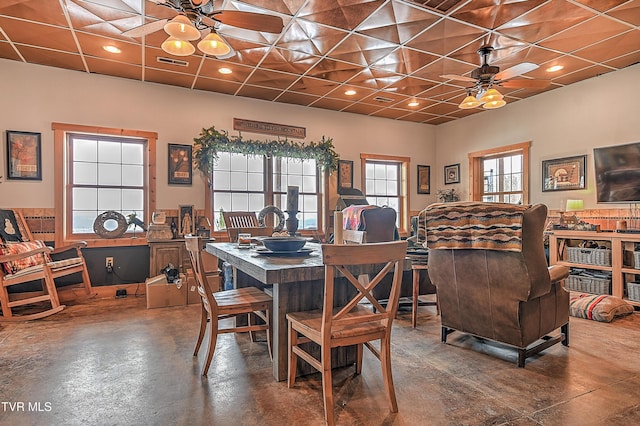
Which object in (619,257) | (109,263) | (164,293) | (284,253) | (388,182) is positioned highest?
(388,182)

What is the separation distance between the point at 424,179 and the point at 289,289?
6.08 metres

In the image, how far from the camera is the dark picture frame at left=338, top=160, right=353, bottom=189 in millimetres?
6832

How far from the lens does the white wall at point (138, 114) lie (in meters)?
4.63

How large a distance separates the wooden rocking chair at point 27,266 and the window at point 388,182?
490 centimetres

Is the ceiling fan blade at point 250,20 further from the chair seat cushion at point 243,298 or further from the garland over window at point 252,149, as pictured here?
the garland over window at point 252,149

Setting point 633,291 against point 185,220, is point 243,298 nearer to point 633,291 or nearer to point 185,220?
point 185,220

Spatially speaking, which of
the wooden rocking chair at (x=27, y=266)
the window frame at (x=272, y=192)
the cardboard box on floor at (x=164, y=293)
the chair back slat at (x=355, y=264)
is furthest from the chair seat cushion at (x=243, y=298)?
the window frame at (x=272, y=192)

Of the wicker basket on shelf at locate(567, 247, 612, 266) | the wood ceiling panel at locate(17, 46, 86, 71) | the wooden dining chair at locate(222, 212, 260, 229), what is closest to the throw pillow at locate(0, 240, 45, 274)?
the wooden dining chair at locate(222, 212, 260, 229)

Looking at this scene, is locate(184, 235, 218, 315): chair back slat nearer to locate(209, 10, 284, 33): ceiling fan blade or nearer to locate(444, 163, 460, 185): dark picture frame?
locate(209, 10, 284, 33): ceiling fan blade

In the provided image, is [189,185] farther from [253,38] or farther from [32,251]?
[253,38]

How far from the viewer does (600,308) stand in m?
3.72

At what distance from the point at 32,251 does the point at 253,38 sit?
3.27 meters

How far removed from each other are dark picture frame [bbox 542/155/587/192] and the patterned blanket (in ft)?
11.7

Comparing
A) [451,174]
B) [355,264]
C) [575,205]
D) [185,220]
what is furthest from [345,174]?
[355,264]
